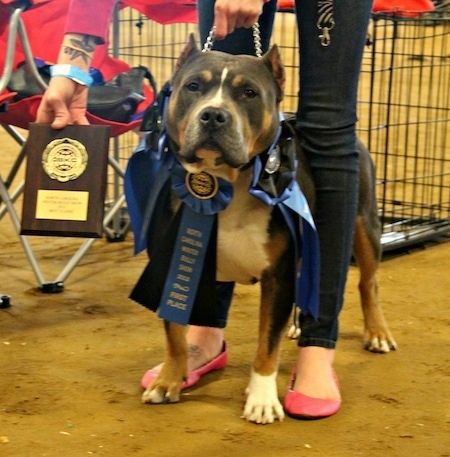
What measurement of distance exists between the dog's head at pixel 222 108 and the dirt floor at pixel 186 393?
529 mm

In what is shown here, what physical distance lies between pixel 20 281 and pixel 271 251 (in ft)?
4.00

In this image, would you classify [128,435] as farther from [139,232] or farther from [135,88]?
[135,88]

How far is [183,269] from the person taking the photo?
1810mm

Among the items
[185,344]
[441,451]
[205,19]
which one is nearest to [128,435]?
[185,344]

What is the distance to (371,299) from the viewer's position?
227 centimetres

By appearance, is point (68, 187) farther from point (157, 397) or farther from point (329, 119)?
point (329, 119)

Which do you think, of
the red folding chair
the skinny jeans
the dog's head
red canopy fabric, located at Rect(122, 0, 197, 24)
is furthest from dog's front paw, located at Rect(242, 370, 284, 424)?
red canopy fabric, located at Rect(122, 0, 197, 24)

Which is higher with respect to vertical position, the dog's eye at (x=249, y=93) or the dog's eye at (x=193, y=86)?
the dog's eye at (x=193, y=86)

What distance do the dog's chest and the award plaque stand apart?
1.44 ft

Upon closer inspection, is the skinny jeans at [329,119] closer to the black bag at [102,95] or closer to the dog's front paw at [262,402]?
the dog's front paw at [262,402]

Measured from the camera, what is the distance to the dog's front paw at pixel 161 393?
1846mm

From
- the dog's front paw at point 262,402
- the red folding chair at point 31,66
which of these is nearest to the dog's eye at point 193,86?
the dog's front paw at point 262,402

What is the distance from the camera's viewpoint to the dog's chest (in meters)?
1.77

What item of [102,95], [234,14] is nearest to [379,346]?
[234,14]
